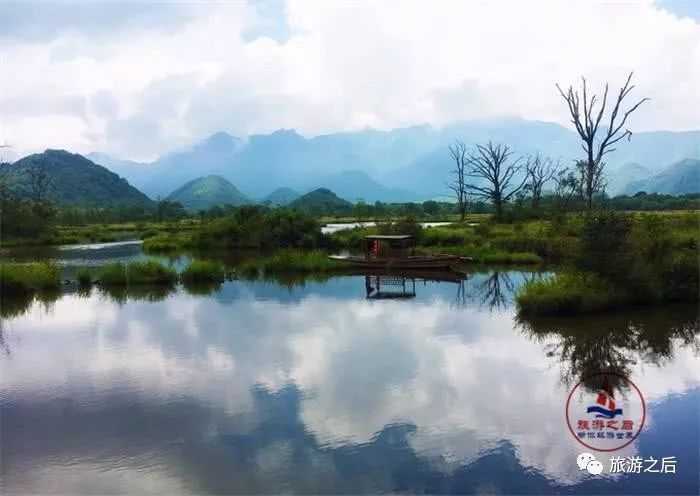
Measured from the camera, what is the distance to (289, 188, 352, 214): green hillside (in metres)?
79.9

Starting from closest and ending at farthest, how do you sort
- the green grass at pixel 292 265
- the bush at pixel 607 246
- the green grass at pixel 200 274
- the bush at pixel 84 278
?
the bush at pixel 607 246, the bush at pixel 84 278, the green grass at pixel 200 274, the green grass at pixel 292 265

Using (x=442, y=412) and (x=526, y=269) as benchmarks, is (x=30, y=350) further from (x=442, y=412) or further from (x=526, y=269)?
(x=526, y=269)

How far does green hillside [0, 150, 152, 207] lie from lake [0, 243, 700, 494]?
90.0 meters

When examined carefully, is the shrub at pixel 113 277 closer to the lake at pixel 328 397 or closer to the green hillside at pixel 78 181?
the lake at pixel 328 397

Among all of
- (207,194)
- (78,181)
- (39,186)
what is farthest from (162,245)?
(207,194)

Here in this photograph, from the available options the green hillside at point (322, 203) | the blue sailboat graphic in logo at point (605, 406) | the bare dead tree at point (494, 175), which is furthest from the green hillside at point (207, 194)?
the blue sailboat graphic in logo at point (605, 406)

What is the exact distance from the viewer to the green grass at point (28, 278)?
18.7m

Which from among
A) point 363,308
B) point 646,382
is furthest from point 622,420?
point 363,308

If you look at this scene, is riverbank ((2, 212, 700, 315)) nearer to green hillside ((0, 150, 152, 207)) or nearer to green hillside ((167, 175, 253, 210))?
green hillside ((0, 150, 152, 207))

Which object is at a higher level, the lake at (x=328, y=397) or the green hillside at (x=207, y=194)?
the green hillside at (x=207, y=194)

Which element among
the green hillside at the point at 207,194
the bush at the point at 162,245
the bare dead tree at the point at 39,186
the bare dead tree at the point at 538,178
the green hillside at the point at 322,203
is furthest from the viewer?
the green hillside at the point at 207,194

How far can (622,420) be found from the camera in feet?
25.8

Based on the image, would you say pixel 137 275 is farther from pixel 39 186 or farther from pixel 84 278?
pixel 39 186

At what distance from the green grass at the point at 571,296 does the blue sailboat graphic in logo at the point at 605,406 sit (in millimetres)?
4940
